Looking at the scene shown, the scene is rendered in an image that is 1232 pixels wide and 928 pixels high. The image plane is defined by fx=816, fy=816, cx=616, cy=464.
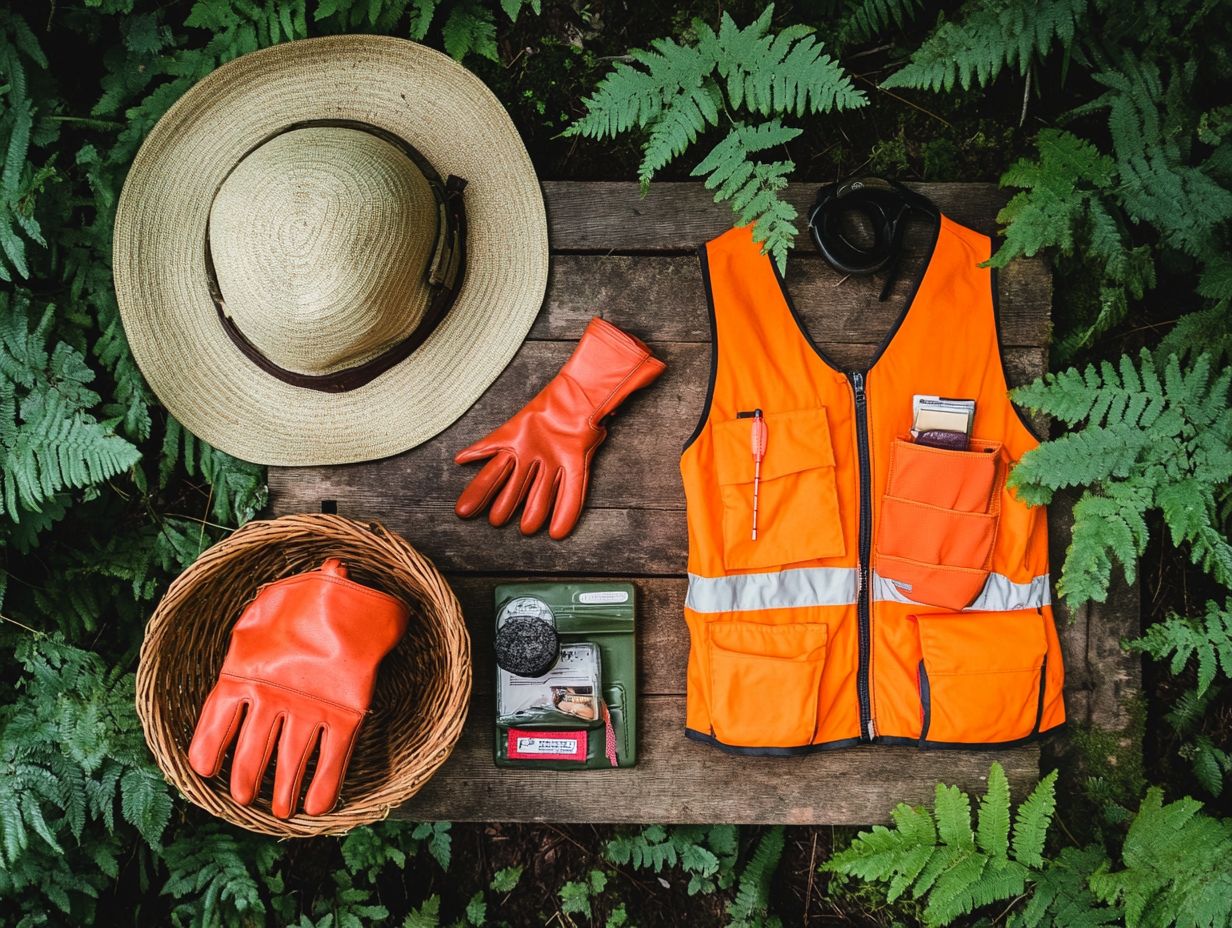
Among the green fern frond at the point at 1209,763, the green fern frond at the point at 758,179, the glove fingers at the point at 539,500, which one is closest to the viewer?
the green fern frond at the point at 758,179

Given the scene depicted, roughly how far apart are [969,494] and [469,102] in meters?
1.84

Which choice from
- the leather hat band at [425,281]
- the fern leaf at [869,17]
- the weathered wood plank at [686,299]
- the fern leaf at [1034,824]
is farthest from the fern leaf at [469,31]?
the fern leaf at [1034,824]

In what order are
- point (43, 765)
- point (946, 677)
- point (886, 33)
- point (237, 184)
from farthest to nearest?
point (886, 33)
point (43, 765)
point (946, 677)
point (237, 184)

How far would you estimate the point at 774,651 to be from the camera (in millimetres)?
2336

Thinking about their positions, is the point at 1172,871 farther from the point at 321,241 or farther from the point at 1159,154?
the point at 321,241

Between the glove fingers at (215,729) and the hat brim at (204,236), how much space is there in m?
0.70

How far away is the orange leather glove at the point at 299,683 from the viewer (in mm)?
2191

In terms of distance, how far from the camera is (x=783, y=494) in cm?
236

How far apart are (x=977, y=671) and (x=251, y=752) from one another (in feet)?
6.66

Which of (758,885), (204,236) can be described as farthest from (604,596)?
(204,236)

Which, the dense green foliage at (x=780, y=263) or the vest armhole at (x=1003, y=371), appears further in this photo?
the vest armhole at (x=1003, y=371)

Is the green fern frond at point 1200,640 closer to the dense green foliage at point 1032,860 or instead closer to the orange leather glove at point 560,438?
the dense green foliage at point 1032,860

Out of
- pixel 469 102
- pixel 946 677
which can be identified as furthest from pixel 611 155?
pixel 946 677

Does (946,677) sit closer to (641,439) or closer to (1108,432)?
(1108,432)
